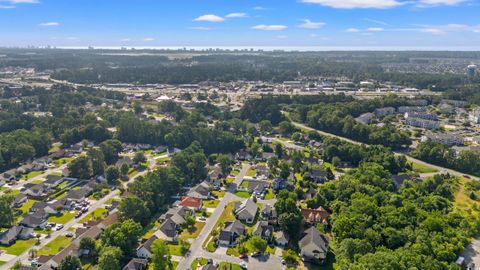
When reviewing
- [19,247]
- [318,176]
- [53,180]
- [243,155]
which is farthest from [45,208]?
[318,176]

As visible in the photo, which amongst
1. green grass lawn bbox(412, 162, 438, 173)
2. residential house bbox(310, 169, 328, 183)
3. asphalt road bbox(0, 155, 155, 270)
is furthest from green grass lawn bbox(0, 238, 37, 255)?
green grass lawn bbox(412, 162, 438, 173)

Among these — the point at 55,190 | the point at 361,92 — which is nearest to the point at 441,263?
the point at 55,190

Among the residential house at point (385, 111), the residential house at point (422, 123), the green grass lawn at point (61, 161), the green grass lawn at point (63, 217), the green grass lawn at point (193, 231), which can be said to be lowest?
the green grass lawn at point (63, 217)

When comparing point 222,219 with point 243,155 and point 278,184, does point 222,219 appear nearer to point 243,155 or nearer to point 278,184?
point 278,184

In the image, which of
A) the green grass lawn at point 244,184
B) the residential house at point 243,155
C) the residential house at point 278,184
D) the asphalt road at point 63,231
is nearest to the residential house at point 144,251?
the asphalt road at point 63,231

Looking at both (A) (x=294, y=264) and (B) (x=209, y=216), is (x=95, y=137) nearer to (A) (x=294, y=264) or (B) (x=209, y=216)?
(B) (x=209, y=216)

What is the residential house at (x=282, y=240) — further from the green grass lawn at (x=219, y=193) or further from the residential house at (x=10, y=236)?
the residential house at (x=10, y=236)
